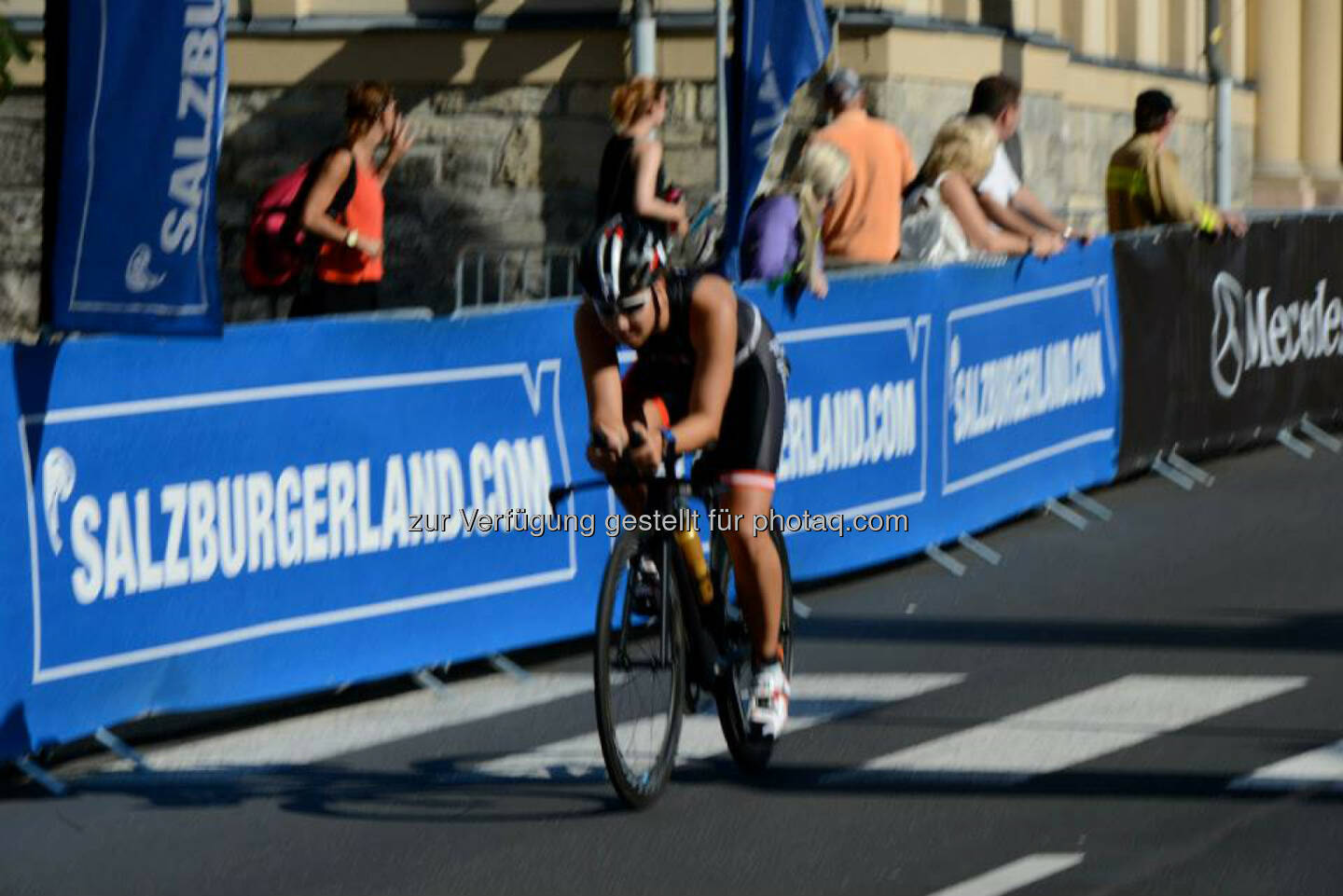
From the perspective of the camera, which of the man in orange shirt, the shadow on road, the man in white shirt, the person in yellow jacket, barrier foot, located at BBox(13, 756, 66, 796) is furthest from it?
the person in yellow jacket

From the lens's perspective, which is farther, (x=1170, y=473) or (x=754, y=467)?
(x=1170, y=473)

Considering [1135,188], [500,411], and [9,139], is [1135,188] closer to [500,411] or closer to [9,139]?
[500,411]

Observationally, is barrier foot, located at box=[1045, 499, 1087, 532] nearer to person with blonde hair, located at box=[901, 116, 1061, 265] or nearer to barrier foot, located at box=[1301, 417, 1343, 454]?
person with blonde hair, located at box=[901, 116, 1061, 265]

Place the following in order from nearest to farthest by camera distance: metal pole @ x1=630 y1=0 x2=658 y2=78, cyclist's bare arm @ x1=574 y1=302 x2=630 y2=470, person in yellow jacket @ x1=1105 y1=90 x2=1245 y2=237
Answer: cyclist's bare arm @ x1=574 y1=302 x2=630 y2=470 < person in yellow jacket @ x1=1105 y1=90 x2=1245 y2=237 < metal pole @ x1=630 y1=0 x2=658 y2=78

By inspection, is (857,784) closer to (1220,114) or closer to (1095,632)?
(1095,632)

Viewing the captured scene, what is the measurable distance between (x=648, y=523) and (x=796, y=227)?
4.35 metres

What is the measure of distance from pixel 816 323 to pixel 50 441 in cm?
431

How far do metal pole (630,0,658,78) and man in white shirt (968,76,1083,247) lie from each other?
4.47m

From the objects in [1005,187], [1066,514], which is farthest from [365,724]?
[1005,187]

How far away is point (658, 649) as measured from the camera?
8.18 meters

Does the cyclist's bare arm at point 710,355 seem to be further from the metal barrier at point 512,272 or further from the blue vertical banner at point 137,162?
the metal barrier at point 512,272

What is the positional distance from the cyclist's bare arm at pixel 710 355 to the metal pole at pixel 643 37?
36.4 ft

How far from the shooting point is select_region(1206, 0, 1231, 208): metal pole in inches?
1110

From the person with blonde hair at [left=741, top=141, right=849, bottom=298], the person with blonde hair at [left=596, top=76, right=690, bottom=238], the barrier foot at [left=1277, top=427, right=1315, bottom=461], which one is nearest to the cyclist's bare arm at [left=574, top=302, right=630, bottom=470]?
the person with blonde hair at [left=741, top=141, right=849, bottom=298]
